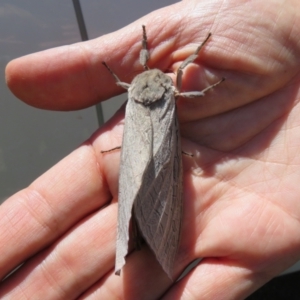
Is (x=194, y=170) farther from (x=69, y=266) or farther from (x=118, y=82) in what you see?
(x=69, y=266)

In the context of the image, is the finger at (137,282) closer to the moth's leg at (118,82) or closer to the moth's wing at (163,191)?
the moth's wing at (163,191)

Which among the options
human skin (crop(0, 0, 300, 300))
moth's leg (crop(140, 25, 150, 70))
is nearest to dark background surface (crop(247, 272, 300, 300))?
human skin (crop(0, 0, 300, 300))

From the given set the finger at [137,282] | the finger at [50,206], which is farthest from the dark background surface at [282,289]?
the finger at [50,206]

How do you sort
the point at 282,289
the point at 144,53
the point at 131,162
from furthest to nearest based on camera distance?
1. the point at 282,289
2. the point at 144,53
3. the point at 131,162

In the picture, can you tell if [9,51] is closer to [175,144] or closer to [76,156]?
[76,156]

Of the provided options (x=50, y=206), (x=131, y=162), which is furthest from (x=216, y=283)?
(x=50, y=206)

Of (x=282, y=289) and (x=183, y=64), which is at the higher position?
(x=183, y=64)

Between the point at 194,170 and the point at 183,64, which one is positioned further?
the point at 194,170

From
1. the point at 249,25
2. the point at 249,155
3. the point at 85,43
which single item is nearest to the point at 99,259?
the point at 249,155
